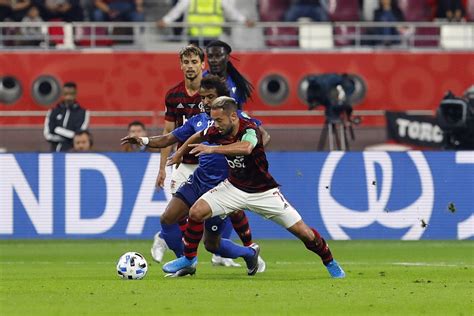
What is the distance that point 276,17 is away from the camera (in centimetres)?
2623

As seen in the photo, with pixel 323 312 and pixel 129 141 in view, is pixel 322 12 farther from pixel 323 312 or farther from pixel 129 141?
pixel 323 312

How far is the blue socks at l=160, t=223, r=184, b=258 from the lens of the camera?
14.2 meters

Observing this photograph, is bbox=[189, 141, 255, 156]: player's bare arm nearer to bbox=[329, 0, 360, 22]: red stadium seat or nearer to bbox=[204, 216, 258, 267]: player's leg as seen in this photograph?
bbox=[204, 216, 258, 267]: player's leg

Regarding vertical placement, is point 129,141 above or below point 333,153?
above

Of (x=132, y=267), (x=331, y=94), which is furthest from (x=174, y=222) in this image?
(x=331, y=94)

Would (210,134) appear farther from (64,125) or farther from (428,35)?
(428,35)

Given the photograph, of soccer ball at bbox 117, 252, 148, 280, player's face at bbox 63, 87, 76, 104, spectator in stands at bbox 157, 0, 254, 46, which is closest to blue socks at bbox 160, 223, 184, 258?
soccer ball at bbox 117, 252, 148, 280

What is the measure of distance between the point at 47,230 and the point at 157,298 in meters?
8.45

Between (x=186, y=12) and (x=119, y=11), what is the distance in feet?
3.98

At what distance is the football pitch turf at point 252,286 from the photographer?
10.5m

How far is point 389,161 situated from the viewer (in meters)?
19.7

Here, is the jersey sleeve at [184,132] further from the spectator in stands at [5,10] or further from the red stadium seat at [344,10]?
the red stadium seat at [344,10]

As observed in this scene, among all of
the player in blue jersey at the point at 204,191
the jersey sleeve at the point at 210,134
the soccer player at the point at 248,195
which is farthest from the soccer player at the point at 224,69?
the soccer player at the point at 248,195

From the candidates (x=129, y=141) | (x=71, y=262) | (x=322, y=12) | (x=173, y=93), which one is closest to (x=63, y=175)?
(x=71, y=262)
